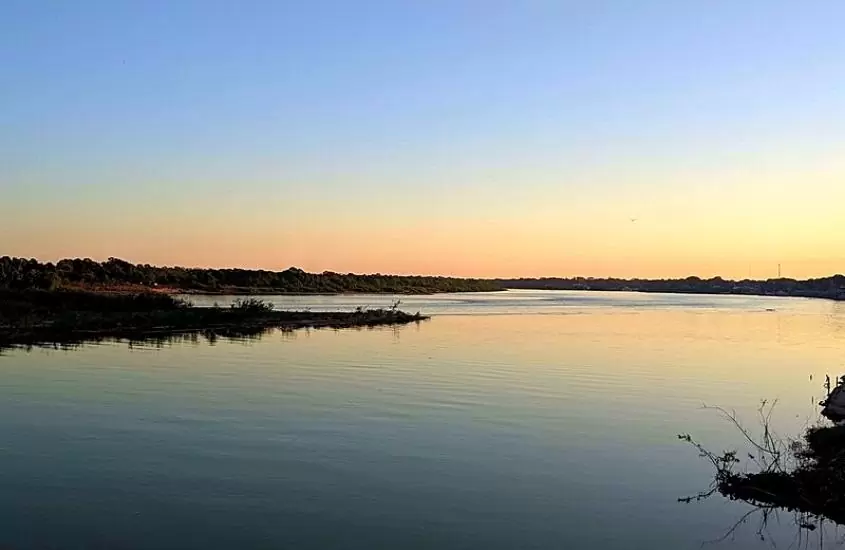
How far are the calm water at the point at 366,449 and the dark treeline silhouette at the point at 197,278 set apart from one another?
41998 millimetres

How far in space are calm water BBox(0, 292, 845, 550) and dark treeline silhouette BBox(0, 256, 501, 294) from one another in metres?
42.0

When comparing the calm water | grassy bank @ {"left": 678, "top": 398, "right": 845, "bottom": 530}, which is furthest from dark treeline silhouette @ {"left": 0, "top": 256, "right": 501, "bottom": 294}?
grassy bank @ {"left": 678, "top": 398, "right": 845, "bottom": 530}

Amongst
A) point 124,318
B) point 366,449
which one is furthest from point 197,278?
point 366,449

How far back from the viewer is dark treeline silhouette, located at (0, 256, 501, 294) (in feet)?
274

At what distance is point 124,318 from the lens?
40656 millimetres

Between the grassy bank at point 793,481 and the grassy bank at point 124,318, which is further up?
the grassy bank at point 124,318

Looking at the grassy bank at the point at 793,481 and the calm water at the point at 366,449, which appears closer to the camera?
the calm water at the point at 366,449

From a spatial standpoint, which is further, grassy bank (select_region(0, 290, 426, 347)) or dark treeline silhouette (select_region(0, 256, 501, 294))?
dark treeline silhouette (select_region(0, 256, 501, 294))

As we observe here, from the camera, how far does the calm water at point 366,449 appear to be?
10016 millimetres

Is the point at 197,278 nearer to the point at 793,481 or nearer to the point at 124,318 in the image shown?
the point at 124,318

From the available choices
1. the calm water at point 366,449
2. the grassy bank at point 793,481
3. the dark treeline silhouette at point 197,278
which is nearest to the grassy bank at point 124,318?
the calm water at point 366,449

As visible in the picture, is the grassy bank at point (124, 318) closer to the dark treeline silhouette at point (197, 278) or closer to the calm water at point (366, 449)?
the calm water at point (366, 449)

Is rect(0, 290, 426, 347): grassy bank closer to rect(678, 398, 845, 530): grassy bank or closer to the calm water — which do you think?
the calm water

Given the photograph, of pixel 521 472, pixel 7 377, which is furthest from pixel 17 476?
pixel 7 377
